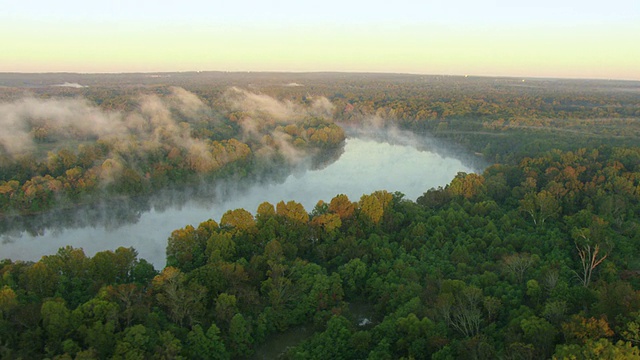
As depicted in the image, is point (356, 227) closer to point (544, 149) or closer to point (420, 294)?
point (420, 294)

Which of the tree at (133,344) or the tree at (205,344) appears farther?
the tree at (205,344)

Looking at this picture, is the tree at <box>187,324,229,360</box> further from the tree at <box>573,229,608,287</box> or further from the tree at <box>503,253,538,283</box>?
the tree at <box>573,229,608,287</box>

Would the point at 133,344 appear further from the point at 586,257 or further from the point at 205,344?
the point at 586,257

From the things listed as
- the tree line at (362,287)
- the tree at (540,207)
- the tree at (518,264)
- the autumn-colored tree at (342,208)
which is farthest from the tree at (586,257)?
the autumn-colored tree at (342,208)

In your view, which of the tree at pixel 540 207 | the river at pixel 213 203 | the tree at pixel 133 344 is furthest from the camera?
the river at pixel 213 203

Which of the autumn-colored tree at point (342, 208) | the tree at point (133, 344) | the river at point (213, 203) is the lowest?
the river at point (213, 203)

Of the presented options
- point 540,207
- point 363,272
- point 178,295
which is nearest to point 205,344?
point 178,295

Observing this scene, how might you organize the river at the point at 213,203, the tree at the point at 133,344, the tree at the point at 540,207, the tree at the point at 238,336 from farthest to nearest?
1. the river at the point at 213,203
2. the tree at the point at 540,207
3. the tree at the point at 238,336
4. the tree at the point at 133,344

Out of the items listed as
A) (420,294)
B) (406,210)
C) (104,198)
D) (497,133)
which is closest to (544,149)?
(497,133)

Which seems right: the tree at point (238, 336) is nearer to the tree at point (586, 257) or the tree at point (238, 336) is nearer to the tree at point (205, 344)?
the tree at point (205, 344)
